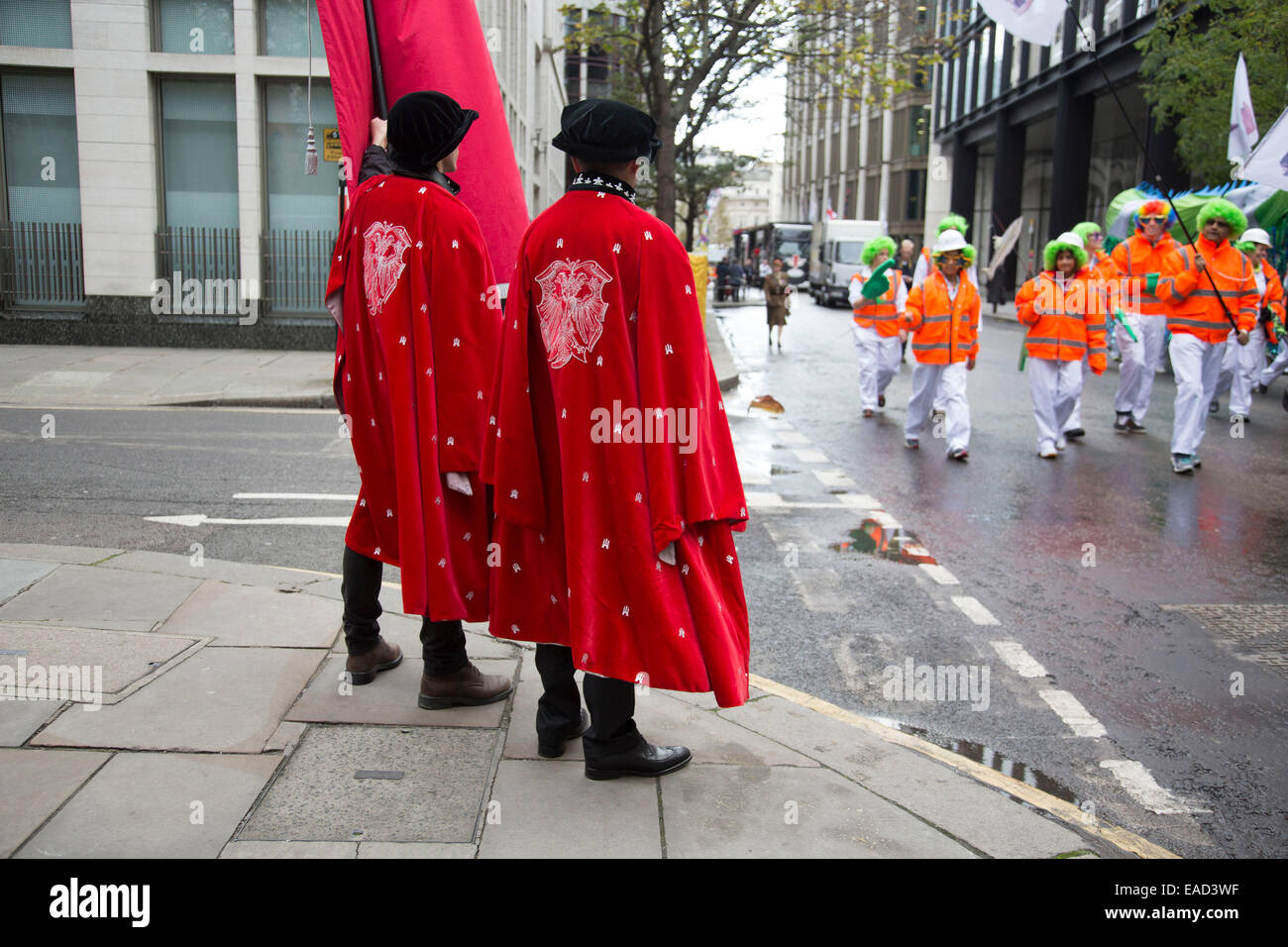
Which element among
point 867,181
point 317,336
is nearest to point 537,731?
point 317,336

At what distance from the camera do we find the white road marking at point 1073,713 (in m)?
4.05

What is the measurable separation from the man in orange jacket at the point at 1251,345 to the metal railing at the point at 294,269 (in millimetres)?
11776

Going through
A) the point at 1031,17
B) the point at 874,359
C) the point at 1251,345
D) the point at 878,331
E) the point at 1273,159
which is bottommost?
the point at 874,359

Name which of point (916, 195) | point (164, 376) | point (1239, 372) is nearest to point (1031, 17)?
point (1239, 372)

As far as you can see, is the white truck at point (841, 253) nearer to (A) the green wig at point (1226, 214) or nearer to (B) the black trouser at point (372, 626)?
(A) the green wig at point (1226, 214)

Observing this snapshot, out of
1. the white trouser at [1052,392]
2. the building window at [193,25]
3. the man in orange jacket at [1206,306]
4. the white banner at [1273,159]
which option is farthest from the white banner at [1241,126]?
the building window at [193,25]

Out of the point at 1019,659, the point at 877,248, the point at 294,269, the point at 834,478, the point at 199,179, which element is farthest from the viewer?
the point at 294,269

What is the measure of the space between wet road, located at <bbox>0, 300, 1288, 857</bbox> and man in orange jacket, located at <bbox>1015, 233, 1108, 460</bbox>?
44 cm

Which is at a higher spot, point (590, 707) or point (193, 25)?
point (193, 25)

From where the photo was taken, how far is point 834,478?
342 inches

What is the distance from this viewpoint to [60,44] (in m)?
15.5

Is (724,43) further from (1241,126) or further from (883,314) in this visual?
(1241,126)

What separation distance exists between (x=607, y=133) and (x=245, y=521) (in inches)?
174

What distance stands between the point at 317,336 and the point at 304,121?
309 centimetres
